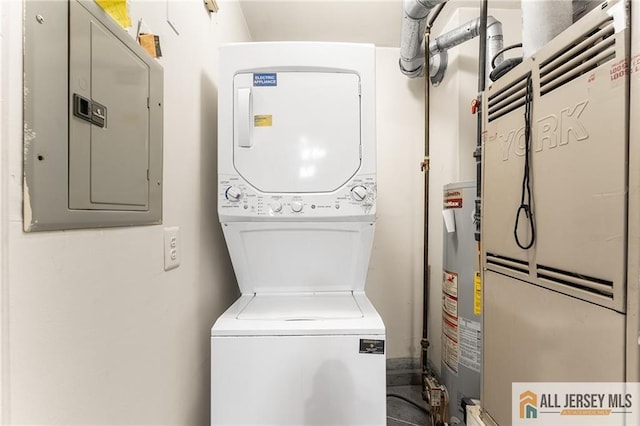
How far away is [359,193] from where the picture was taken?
3.97 feet

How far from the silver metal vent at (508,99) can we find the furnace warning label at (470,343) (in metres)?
0.99

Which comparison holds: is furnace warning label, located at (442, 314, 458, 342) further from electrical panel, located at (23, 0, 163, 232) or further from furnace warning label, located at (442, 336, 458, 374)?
electrical panel, located at (23, 0, 163, 232)

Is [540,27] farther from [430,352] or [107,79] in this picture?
[430,352]

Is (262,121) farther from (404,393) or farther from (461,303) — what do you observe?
(404,393)

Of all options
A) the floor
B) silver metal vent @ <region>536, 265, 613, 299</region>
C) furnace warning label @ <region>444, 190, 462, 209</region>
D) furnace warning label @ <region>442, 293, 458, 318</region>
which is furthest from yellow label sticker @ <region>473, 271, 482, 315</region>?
the floor

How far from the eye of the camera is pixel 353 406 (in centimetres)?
99

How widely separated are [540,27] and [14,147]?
128 centimetres

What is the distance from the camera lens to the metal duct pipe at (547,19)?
82 centimetres

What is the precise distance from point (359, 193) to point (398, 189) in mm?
1056

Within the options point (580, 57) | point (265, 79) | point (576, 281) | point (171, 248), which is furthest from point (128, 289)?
point (580, 57)

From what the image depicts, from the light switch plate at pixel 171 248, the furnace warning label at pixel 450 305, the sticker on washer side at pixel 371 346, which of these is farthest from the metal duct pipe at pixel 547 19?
the light switch plate at pixel 171 248

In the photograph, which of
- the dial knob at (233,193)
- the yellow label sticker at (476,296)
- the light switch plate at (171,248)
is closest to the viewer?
the light switch plate at (171,248)

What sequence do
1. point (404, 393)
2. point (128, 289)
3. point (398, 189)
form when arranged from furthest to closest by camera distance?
point (398, 189) < point (404, 393) < point (128, 289)

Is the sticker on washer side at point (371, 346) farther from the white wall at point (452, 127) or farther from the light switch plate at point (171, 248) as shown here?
the white wall at point (452, 127)
